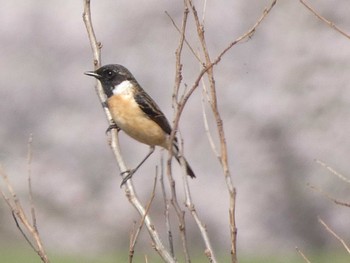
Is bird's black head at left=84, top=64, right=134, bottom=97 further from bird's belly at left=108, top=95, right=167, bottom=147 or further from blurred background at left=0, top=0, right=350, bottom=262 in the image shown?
blurred background at left=0, top=0, right=350, bottom=262

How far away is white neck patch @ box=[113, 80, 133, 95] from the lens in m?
5.94

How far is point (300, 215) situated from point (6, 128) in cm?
275

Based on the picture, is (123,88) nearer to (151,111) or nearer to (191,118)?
(151,111)

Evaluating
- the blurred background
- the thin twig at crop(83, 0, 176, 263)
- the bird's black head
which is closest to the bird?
the bird's black head

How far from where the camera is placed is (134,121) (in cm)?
591

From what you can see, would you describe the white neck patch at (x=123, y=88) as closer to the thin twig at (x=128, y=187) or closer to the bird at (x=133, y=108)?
the bird at (x=133, y=108)

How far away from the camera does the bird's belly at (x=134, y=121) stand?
5.74m

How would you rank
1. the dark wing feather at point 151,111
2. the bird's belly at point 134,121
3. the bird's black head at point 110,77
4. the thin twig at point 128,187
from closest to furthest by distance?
the thin twig at point 128,187, the bird's belly at point 134,121, the bird's black head at point 110,77, the dark wing feather at point 151,111

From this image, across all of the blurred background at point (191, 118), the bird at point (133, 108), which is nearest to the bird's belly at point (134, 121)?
the bird at point (133, 108)

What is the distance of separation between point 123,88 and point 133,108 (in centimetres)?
13

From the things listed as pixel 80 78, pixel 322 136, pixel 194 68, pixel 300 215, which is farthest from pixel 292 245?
pixel 80 78

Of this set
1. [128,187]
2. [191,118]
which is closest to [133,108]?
[128,187]

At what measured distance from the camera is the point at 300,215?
9.94 meters

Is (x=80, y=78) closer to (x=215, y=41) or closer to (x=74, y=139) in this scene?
(x=74, y=139)
